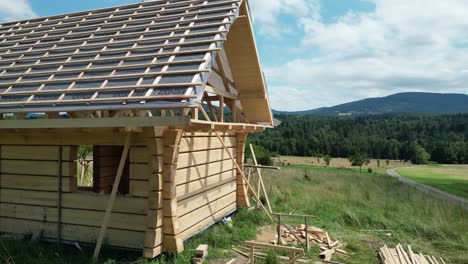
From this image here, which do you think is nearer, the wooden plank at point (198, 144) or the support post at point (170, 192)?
the support post at point (170, 192)

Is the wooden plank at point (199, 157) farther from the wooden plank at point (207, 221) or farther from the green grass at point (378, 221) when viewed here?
the green grass at point (378, 221)

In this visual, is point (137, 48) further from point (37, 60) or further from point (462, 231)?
point (462, 231)

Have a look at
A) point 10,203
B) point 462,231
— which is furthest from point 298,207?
point 10,203

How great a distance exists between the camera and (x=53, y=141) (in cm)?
718

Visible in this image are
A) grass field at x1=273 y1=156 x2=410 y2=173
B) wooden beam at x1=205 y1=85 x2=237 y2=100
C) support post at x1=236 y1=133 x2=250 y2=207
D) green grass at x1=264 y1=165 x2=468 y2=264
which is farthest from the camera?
grass field at x1=273 y1=156 x2=410 y2=173

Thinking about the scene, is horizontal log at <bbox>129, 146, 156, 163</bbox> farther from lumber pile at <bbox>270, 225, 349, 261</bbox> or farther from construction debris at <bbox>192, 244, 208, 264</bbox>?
lumber pile at <bbox>270, 225, 349, 261</bbox>

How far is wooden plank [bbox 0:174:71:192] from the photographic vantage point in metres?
7.13

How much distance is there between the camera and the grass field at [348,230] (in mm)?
6625

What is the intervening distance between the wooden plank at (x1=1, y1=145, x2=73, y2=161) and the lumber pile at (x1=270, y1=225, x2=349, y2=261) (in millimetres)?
4884

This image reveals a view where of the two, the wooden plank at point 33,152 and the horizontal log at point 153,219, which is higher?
the wooden plank at point 33,152

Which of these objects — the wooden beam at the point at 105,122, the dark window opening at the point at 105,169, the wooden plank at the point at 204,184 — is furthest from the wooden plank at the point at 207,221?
the wooden beam at the point at 105,122

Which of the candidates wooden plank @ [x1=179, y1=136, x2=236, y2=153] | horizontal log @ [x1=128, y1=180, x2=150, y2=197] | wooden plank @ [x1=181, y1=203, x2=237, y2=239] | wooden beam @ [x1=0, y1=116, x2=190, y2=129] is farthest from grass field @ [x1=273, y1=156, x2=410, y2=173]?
wooden beam @ [x1=0, y1=116, x2=190, y2=129]

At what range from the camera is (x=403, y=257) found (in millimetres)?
7805

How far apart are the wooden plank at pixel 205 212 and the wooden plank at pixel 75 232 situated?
A: 1.00 metres
